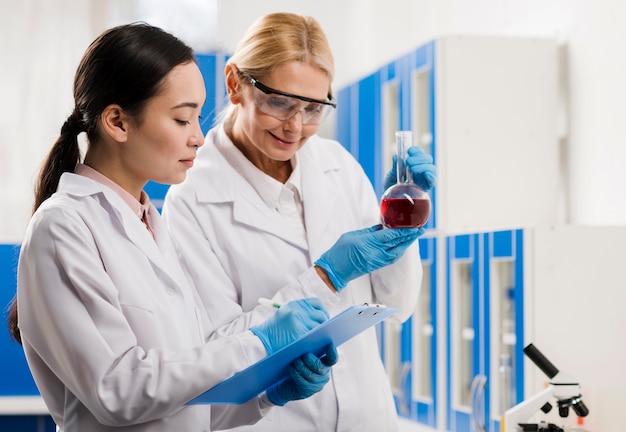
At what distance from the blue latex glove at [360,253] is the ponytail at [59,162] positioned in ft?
1.87

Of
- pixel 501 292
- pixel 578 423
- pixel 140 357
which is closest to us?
pixel 140 357

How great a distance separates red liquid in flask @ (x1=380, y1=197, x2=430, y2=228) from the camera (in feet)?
5.67

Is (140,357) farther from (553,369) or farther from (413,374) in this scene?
Result: (413,374)

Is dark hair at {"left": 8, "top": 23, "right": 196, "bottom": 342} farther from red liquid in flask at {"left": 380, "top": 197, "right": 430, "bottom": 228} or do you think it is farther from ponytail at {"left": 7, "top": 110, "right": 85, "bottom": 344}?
red liquid in flask at {"left": 380, "top": 197, "right": 430, "bottom": 228}

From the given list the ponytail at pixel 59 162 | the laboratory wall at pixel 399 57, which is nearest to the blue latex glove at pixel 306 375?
the ponytail at pixel 59 162

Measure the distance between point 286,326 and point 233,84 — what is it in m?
0.73

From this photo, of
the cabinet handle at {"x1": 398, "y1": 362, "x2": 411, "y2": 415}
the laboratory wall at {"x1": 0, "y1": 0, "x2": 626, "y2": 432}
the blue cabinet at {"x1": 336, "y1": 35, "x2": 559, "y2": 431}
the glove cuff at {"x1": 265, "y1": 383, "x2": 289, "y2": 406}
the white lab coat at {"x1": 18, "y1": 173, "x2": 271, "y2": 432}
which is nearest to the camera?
the white lab coat at {"x1": 18, "y1": 173, "x2": 271, "y2": 432}

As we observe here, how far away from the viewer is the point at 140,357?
1.27m

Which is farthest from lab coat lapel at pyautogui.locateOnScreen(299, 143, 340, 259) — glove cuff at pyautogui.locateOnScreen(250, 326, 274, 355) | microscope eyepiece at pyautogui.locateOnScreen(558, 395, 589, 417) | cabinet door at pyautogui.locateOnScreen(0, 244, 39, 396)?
cabinet door at pyautogui.locateOnScreen(0, 244, 39, 396)

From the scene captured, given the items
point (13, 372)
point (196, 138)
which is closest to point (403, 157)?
point (196, 138)

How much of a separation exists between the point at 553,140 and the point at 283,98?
5.24 ft

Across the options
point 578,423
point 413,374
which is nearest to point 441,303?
point 413,374

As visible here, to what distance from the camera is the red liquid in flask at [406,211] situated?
173 centimetres

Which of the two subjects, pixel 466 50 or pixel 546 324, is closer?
pixel 546 324
